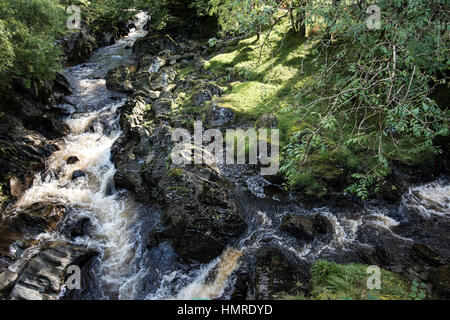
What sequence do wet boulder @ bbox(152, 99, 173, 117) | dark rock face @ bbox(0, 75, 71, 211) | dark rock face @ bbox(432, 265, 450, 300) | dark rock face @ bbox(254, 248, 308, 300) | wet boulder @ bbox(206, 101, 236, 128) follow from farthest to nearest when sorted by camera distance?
wet boulder @ bbox(152, 99, 173, 117) < wet boulder @ bbox(206, 101, 236, 128) < dark rock face @ bbox(0, 75, 71, 211) < dark rock face @ bbox(254, 248, 308, 300) < dark rock face @ bbox(432, 265, 450, 300)

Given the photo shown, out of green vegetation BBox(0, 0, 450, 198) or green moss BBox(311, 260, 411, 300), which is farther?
green moss BBox(311, 260, 411, 300)

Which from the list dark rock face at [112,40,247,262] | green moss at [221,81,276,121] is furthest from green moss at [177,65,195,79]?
green moss at [221,81,276,121]

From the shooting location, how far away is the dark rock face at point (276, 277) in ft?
19.2

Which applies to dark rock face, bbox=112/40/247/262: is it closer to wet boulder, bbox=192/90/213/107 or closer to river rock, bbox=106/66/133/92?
wet boulder, bbox=192/90/213/107

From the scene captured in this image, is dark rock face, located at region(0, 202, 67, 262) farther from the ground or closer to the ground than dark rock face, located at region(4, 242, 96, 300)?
farther from the ground

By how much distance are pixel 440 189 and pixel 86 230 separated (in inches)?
470

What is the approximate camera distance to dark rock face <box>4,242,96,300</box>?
6312 mm

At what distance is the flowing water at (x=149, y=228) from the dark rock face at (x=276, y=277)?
497mm

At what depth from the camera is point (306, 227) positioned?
757 centimetres

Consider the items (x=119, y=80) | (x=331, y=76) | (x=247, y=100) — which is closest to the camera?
(x=331, y=76)

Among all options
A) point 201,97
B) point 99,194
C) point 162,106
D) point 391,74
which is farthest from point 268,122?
point 99,194

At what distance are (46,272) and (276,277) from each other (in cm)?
613

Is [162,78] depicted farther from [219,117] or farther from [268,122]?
[268,122]

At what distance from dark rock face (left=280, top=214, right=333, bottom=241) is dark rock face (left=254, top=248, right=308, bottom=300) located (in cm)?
93
